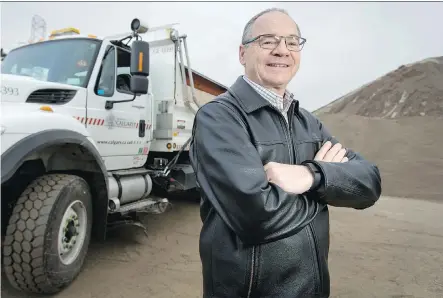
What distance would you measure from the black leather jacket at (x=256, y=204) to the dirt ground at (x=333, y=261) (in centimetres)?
192

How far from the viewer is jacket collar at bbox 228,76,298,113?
1288 mm

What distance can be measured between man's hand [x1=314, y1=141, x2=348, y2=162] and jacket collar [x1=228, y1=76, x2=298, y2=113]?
349 millimetres

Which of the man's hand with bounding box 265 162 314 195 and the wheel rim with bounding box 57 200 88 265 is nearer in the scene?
the man's hand with bounding box 265 162 314 195

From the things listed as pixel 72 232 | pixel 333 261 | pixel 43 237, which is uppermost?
pixel 43 237

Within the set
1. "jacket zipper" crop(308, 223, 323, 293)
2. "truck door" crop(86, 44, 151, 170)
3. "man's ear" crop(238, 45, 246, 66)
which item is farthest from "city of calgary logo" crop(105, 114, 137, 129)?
"jacket zipper" crop(308, 223, 323, 293)

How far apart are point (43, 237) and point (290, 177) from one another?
2162 millimetres

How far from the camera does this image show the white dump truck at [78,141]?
2523mm

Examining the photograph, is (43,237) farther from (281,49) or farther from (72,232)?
(281,49)

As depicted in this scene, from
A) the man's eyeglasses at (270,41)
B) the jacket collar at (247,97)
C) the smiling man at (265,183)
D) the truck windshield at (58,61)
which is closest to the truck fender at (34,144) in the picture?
the truck windshield at (58,61)

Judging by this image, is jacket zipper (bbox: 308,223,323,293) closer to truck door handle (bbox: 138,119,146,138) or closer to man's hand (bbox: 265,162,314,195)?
man's hand (bbox: 265,162,314,195)

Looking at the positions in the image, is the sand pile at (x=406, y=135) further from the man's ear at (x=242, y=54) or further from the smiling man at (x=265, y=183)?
the man's ear at (x=242, y=54)

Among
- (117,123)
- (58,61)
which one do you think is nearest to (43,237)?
(117,123)

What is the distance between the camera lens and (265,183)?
112cm

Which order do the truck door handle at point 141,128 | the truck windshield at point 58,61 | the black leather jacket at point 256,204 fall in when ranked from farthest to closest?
1. the truck door handle at point 141,128
2. the truck windshield at point 58,61
3. the black leather jacket at point 256,204
